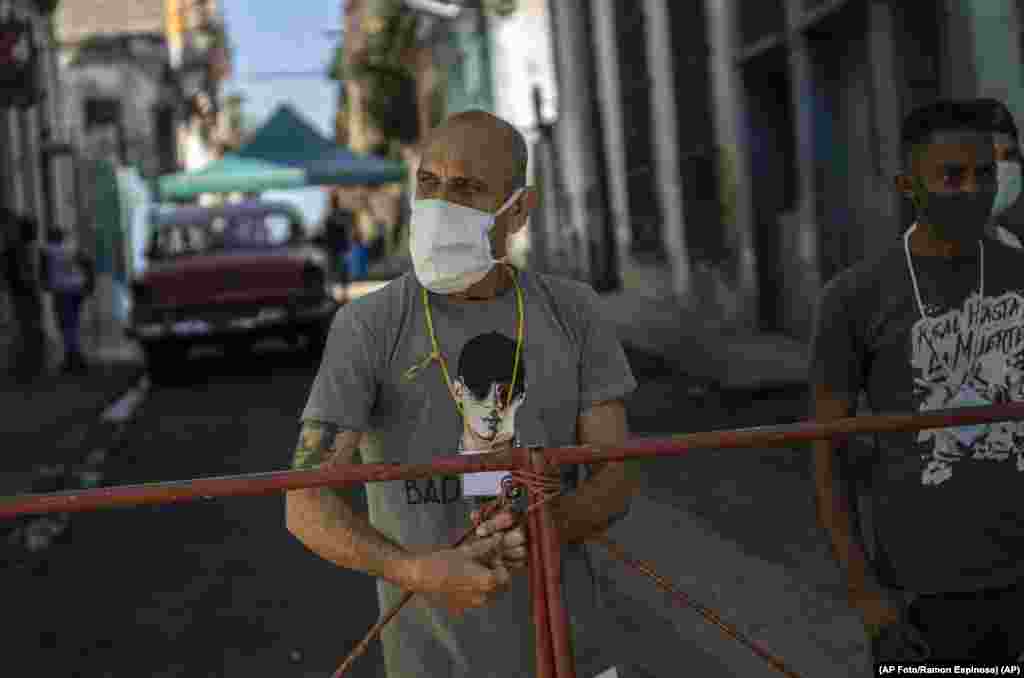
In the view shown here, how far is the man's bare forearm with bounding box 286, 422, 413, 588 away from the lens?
8.64ft

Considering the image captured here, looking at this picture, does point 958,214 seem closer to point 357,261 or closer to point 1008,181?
point 1008,181

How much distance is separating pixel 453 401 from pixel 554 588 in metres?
0.46

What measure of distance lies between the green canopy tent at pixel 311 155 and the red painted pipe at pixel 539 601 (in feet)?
80.0

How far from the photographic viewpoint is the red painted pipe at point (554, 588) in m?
2.44

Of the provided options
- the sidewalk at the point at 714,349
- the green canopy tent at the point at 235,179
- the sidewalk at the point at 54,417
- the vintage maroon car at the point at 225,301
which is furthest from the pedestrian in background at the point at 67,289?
the green canopy tent at the point at 235,179

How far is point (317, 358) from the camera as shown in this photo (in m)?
18.4

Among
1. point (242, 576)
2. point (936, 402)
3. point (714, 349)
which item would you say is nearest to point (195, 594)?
point (242, 576)

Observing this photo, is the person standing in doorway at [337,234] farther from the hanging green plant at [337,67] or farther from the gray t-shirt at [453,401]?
Result: the gray t-shirt at [453,401]

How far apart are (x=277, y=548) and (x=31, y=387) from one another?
11.3m

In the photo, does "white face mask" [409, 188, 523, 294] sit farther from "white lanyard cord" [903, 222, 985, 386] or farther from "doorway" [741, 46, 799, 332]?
"doorway" [741, 46, 799, 332]

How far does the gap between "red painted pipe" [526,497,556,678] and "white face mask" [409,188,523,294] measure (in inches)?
19.3

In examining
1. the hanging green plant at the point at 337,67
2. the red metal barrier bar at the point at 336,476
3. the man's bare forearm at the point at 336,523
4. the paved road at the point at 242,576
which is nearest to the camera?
the red metal barrier bar at the point at 336,476

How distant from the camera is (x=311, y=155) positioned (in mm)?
27766

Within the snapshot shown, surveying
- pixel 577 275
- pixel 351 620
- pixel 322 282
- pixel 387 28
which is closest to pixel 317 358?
pixel 322 282
